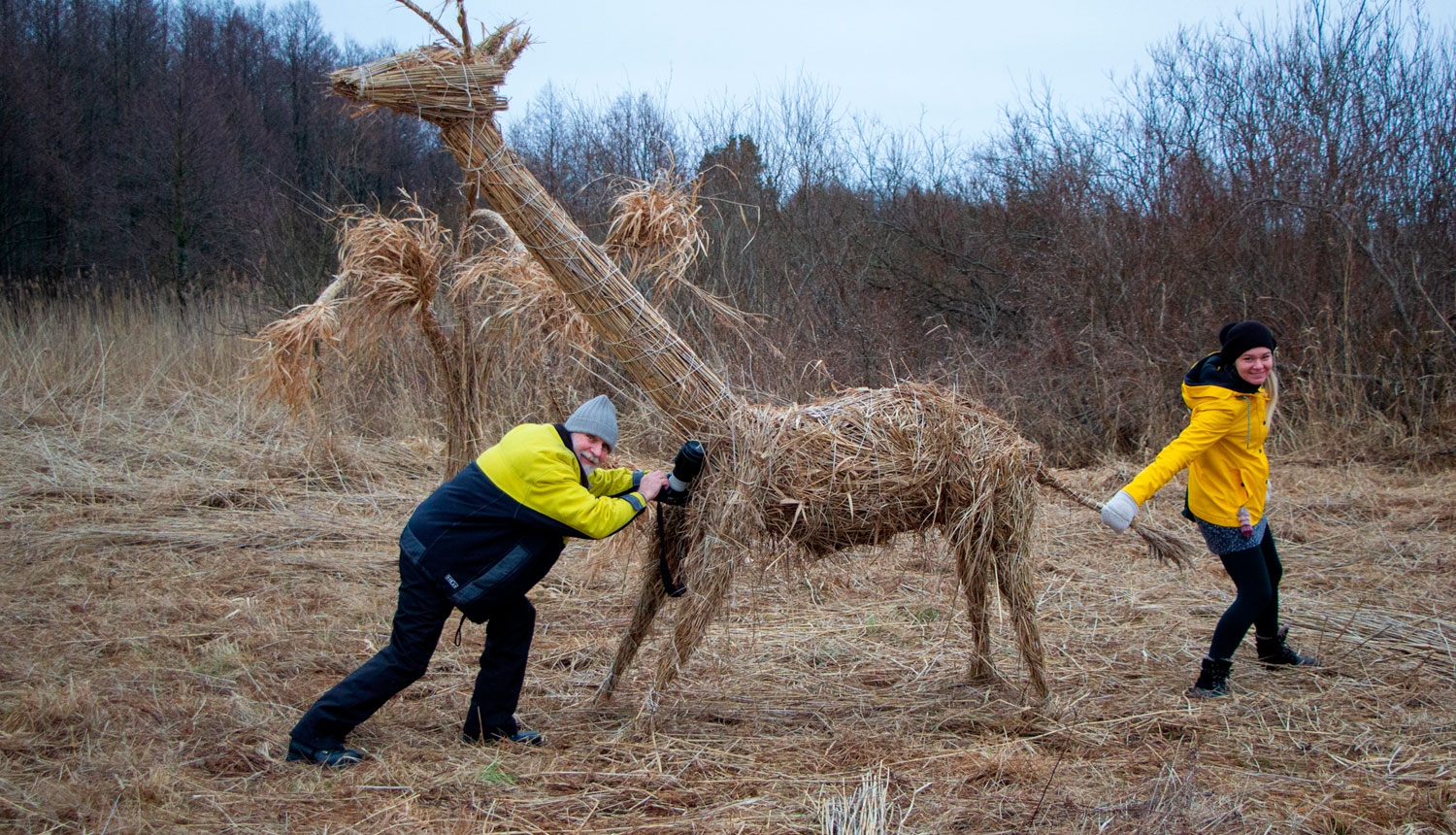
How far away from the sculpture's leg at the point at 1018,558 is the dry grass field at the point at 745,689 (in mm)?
218

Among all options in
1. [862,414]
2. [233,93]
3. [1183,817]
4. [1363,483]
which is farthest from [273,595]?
[233,93]

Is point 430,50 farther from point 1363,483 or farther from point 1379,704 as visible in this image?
point 1363,483

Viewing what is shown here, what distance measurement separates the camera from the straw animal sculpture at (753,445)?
11.6 ft

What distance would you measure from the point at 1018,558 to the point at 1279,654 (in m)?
1.56

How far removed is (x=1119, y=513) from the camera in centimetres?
370

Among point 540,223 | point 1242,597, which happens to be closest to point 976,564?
point 1242,597

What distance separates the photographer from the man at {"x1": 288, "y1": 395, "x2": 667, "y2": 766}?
3.53 metres

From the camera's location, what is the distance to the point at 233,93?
19.6 metres

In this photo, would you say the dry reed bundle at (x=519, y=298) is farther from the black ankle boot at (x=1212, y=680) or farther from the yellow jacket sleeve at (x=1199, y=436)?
the black ankle boot at (x=1212, y=680)

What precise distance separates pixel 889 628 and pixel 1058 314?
22.5 ft

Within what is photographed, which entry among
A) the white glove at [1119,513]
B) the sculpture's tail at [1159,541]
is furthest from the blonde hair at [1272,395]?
the white glove at [1119,513]

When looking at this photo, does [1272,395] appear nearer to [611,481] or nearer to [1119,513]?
[1119,513]

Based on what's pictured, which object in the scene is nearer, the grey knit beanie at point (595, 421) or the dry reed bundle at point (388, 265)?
the grey knit beanie at point (595, 421)

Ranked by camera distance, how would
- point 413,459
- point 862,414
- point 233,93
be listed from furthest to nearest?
point 233,93 → point 413,459 → point 862,414
